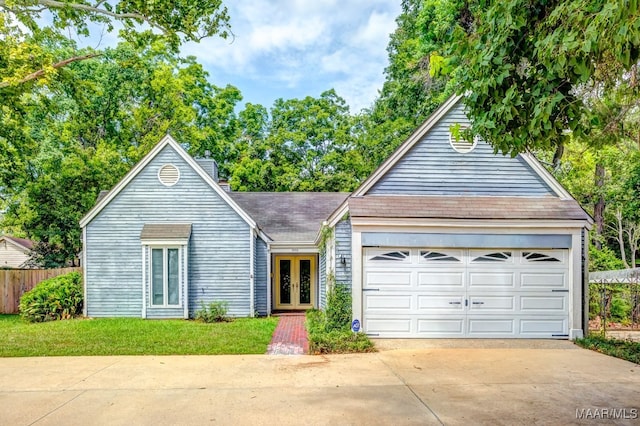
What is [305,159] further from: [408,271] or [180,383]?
[180,383]

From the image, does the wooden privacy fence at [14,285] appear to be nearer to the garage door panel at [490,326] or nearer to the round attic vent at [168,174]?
the round attic vent at [168,174]

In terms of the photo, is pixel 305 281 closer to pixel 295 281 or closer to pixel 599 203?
pixel 295 281

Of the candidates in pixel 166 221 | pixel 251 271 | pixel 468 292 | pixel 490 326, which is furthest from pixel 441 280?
pixel 166 221

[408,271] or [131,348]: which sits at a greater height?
[408,271]

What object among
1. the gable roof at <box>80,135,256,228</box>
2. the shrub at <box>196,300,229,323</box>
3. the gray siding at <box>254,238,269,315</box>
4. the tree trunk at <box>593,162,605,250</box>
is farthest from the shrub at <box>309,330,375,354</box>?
the tree trunk at <box>593,162,605,250</box>

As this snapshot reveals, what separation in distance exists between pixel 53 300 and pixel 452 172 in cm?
1269

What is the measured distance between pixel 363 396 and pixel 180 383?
280 centimetres

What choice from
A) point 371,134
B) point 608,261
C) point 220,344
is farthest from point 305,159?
point 220,344

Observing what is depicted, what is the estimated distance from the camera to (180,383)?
19.2 feet

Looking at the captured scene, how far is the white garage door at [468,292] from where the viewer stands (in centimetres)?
916

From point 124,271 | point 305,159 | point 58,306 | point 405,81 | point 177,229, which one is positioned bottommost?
point 58,306

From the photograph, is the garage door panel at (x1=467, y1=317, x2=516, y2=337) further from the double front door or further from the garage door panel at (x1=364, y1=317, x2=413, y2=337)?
the double front door

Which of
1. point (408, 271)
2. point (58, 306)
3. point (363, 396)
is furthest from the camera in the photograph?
point (58, 306)

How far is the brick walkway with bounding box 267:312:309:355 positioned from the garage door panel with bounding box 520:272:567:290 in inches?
214
